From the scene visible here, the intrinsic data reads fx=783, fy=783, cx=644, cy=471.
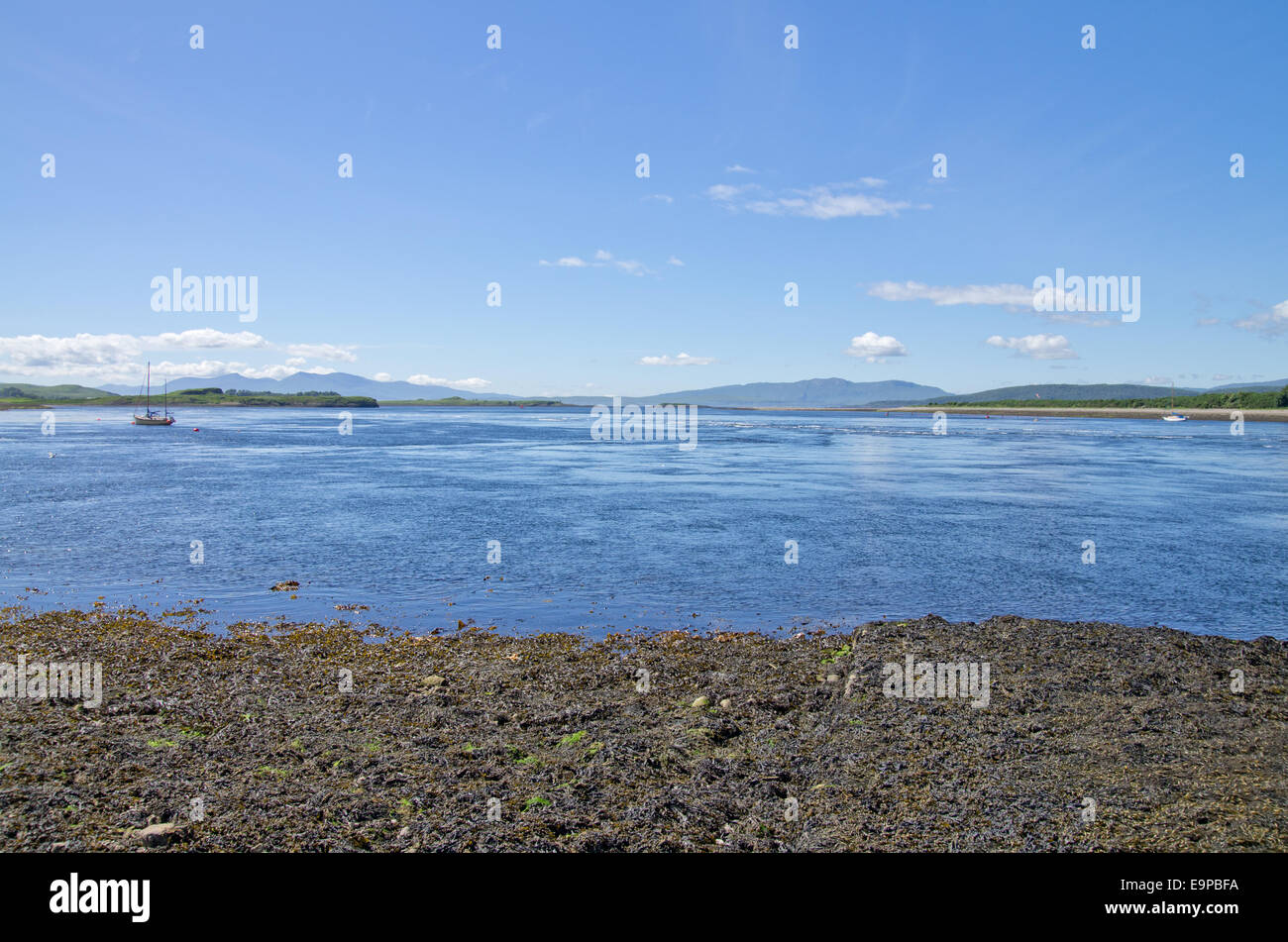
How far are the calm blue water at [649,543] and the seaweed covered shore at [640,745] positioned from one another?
3.30 metres

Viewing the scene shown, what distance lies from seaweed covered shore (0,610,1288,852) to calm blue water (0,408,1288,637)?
10.8ft

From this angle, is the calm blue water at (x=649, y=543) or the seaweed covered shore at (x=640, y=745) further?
the calm blue water at (x=649, y=543)

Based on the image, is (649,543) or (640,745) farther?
(649,543)

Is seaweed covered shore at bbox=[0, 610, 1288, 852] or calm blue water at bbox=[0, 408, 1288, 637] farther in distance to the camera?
calm blue water at bbox=[0, 408, 1288, 637]

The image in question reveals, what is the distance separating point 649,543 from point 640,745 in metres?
16.6

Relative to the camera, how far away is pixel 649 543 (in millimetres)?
26844

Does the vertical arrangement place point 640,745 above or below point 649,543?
below

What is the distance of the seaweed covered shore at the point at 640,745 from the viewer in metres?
7.78

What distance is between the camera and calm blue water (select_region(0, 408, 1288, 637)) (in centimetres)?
1903

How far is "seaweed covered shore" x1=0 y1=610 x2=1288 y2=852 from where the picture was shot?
7.78 meters

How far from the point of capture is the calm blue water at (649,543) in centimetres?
1903
